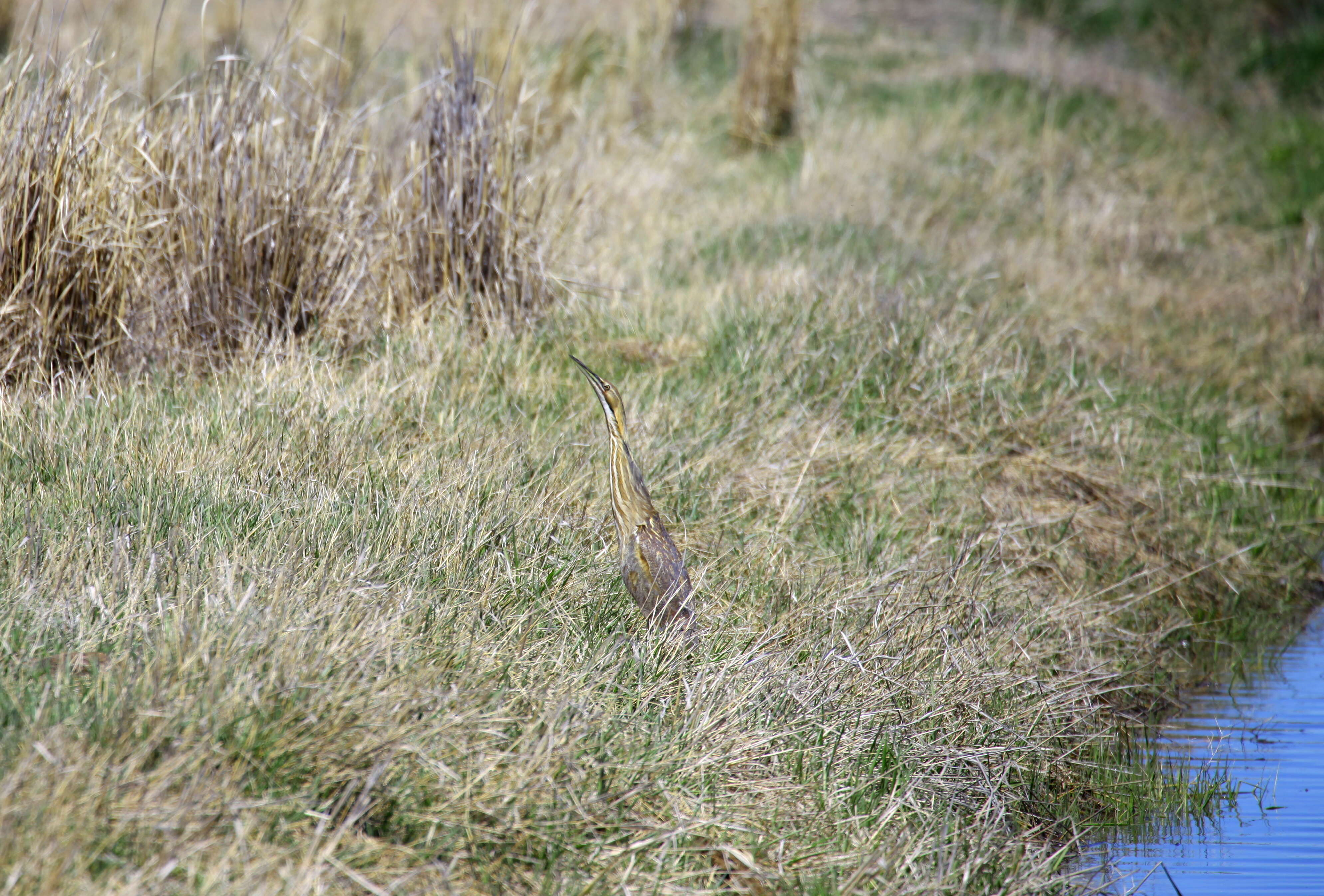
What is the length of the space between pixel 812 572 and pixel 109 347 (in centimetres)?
295

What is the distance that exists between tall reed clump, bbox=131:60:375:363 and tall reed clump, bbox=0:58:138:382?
18 cm

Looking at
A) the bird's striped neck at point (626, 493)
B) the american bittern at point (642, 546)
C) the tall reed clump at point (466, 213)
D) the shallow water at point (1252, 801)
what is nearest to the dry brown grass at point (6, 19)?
the tall reed clump at point (466, 213)

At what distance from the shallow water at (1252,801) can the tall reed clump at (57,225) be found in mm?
4170

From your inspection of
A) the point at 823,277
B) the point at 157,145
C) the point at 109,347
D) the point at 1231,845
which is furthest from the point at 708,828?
the point at 823,277

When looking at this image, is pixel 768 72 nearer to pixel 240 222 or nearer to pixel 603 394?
pixel 240 222

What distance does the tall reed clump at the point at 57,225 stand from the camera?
199 inches

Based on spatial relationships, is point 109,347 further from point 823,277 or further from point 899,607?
point 823,277

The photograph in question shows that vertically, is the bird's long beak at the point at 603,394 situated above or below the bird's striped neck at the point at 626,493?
above

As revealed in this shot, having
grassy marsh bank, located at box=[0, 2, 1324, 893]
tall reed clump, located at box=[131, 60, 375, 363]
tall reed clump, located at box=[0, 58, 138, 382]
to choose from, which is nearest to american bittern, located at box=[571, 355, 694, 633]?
grassy marsh bank, located at box=[0, 2, 1324, 893]

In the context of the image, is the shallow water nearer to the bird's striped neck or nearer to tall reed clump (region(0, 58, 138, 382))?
the bird's striped neck

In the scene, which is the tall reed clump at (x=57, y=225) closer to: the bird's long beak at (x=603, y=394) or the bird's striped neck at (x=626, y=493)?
the bird's long beak at (x=603, y=394)

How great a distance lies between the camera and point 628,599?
4.19 meters

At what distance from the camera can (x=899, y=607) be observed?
4465 millimetres

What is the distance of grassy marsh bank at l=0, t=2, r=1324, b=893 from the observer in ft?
9.40
